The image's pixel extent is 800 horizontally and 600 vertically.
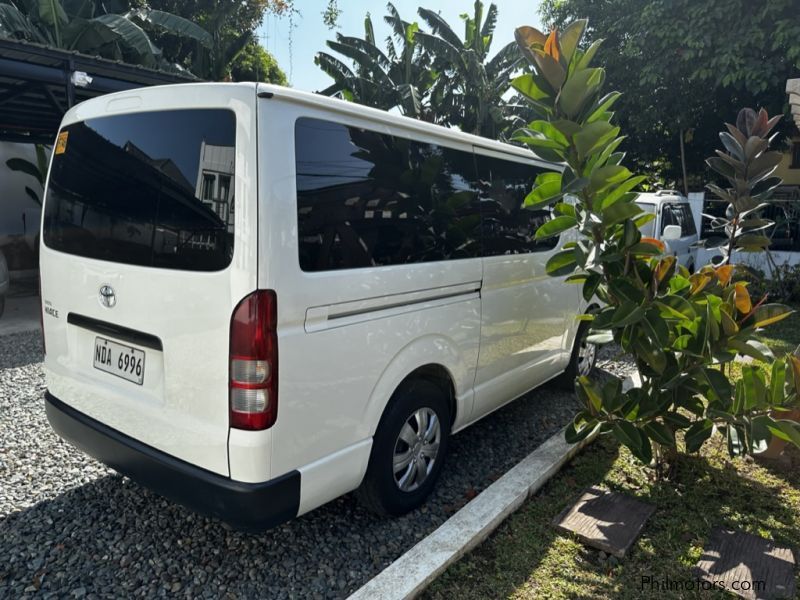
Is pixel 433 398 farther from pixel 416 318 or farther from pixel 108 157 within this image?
pixel 108 157

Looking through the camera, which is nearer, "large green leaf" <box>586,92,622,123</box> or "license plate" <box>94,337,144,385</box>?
"license plate" <box>94,337,144,385</box>

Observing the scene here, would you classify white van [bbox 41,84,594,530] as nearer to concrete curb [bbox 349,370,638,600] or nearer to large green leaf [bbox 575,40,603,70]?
concrete curb [bbox 349,370,638,600]

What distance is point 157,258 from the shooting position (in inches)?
87.0

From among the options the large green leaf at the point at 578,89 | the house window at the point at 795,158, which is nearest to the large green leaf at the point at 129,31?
the large green leaf at the point at 578,89

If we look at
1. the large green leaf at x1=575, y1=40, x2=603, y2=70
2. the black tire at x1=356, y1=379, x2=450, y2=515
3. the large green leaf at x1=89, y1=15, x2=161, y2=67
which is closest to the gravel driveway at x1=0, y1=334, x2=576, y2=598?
the black tire at x1=356, y1=379, x2=450, y2=515

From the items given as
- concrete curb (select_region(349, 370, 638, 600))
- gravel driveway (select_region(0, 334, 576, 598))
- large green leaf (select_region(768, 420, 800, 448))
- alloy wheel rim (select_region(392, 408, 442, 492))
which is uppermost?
large green leaf (select_region(768, 420, 800, 448))

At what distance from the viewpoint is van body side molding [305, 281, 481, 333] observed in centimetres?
221

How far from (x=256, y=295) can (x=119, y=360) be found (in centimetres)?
88

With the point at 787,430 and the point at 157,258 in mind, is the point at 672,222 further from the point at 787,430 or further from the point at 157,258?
the point at 157,258

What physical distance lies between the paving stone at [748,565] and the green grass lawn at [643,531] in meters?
0.06

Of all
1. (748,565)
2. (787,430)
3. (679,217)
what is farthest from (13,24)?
(748,565)

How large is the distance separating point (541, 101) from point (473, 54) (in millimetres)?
12330

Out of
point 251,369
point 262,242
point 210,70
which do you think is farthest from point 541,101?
point 210,70

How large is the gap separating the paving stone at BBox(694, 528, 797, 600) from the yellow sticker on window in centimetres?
363
